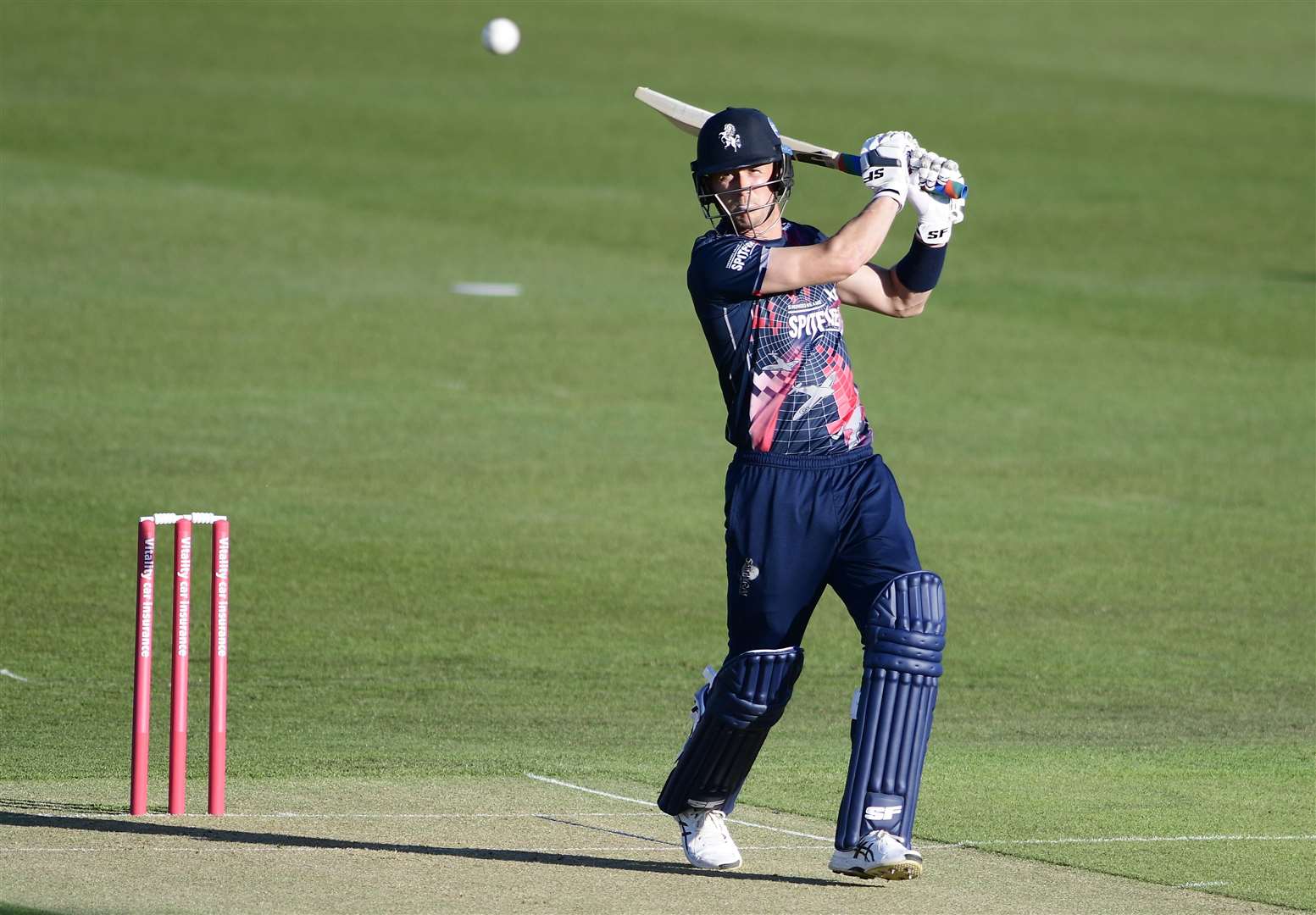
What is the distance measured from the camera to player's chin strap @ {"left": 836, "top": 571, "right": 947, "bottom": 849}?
5.86m

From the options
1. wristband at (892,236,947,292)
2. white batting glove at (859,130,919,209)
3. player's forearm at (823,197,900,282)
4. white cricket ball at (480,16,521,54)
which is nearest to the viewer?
player's forearm at (823,197,900,282)

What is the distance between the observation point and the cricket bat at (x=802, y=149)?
6250 mm

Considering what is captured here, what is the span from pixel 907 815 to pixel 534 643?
503 cm

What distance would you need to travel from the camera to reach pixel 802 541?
237 inches

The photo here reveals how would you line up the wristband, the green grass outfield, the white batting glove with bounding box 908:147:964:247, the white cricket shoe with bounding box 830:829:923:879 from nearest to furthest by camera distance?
the white cricket shoe with bounding box 830:829:923:879 < the white batting glove with bounding box 908:147:964:247 < the wristband < the green grass outfield

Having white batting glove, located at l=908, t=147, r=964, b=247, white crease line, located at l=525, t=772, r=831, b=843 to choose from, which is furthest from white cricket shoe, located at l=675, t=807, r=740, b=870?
white batting glove, located at l=908, t=147, r=964, b=247

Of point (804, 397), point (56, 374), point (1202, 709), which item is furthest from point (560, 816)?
point (56, 374)

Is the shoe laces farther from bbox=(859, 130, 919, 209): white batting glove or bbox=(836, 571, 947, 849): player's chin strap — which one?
bbox=(859, 130, 919, 209): white batting glove

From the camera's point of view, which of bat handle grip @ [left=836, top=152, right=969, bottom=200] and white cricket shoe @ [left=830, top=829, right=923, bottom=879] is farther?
bat handle grip @ [left=836, top=152, right=969, bottom=200]

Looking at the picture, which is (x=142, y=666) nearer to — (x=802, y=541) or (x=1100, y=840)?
(x=802, y=541)

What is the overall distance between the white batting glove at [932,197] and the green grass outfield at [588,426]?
1.77 metres

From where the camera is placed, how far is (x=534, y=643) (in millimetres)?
10734

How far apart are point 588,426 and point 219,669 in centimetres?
995

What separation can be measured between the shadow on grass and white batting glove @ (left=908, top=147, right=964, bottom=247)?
1.76 m
